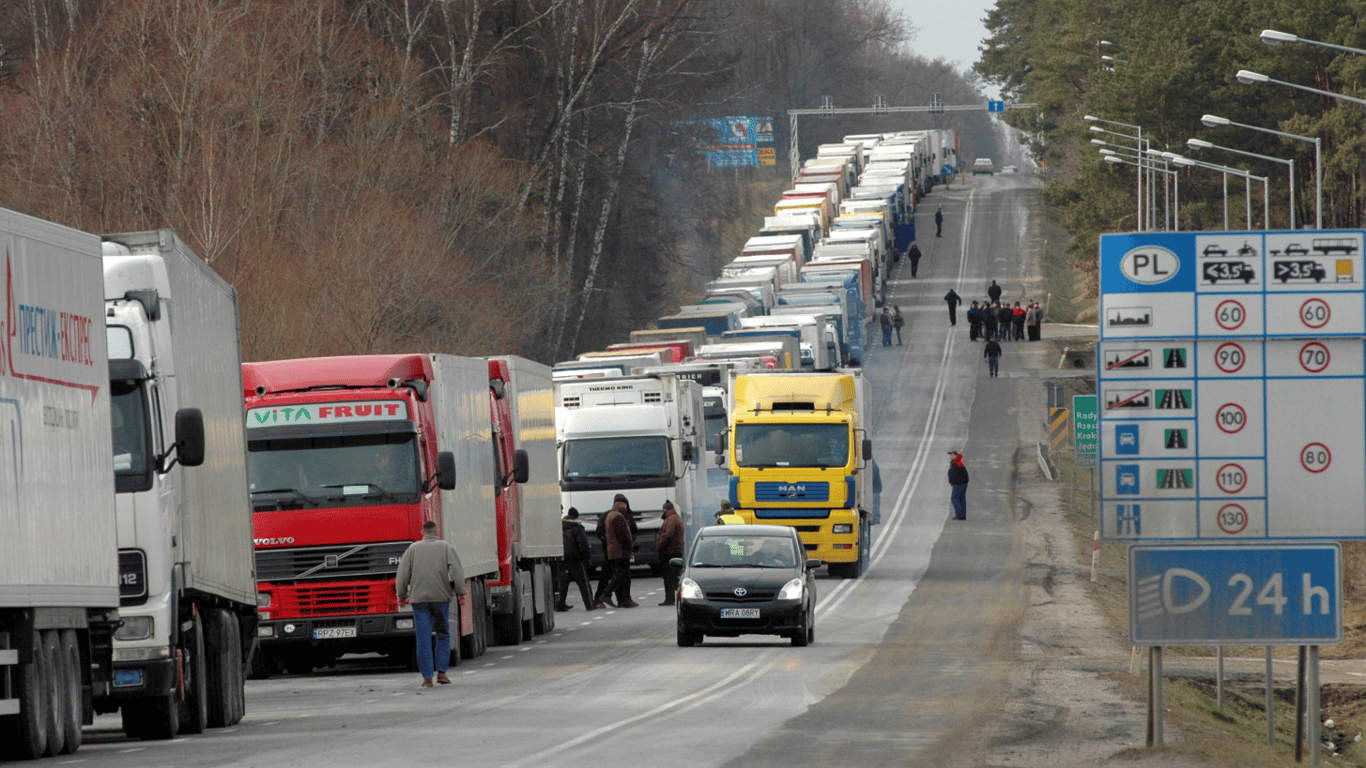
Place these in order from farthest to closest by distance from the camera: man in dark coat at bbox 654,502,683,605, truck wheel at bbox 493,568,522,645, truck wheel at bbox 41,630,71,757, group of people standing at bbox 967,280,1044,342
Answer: group of people standing at bbox 967,280,1044,342 < man in dark coat at bbox 654,502,683,605 < truck wheel at bbox 493,568,522,645 < truck wheel at bbox 41,630,71,757

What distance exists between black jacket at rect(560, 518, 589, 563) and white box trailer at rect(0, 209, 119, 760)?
18.0 metres

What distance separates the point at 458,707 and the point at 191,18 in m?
32.5

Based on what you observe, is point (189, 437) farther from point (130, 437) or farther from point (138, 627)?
point (138, 627)

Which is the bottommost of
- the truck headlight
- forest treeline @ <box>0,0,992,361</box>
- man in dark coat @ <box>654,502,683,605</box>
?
man in dark coat @ <box>654,502,683,605</box>

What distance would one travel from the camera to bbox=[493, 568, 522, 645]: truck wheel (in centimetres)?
2650

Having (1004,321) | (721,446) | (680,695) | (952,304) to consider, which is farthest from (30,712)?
(952,304)

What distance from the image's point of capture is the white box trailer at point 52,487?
1293cm

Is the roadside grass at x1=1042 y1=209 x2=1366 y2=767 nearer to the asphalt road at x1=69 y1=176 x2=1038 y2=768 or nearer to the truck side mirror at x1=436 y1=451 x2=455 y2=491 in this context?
the asphalt road at x1=69 y1=176 x2=1038 y2=768

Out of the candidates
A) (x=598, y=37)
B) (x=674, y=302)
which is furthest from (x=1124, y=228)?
(x=598, y=37)

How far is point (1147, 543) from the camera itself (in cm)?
1399

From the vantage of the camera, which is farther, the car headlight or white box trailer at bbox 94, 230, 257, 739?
the car headlight

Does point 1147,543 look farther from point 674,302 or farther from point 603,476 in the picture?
point 674,302

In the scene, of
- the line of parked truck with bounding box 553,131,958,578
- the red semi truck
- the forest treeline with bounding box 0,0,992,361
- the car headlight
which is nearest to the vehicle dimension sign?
the red semi truck

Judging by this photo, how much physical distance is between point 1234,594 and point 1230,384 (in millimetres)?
1454
